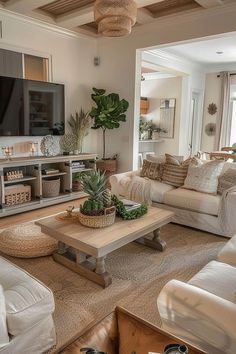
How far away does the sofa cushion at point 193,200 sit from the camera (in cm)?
323

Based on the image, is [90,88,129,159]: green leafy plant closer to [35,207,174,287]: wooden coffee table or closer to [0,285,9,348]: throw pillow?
[35,207,174,287]: wooden coffee table

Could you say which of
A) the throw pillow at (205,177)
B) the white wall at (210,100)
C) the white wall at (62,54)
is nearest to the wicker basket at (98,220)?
the throw pillow at (205,177)

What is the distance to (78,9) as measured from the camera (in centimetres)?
412

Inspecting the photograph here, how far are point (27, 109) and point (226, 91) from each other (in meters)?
5.19

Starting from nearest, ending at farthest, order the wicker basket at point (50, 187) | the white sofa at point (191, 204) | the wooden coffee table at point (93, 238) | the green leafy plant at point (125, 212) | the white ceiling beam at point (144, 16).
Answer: the wooden coffee table at point (93, 238)
the green leafy plant at point (125, 212)
the white sofa at point (191, 204)
the white ceiling beam at point (144, 16)
the wicker basket at point (50, 187)

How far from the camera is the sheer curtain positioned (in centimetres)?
711

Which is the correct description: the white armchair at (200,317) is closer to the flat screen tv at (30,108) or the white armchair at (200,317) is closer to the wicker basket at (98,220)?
the wicker basket at (98,220)

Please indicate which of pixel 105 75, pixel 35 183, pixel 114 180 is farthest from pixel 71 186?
pixel 105 75

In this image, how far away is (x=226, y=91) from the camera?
7113 mm

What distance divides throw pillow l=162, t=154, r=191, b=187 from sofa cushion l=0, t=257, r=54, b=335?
104 inches

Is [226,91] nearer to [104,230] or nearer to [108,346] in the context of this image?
[104,230]

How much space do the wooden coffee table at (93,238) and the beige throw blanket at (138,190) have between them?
0.88 m

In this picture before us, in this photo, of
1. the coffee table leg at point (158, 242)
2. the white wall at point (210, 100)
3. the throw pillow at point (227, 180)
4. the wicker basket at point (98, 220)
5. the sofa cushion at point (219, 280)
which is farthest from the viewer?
the white wall at point (210, 100)

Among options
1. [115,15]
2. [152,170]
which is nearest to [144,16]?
[115,15]
